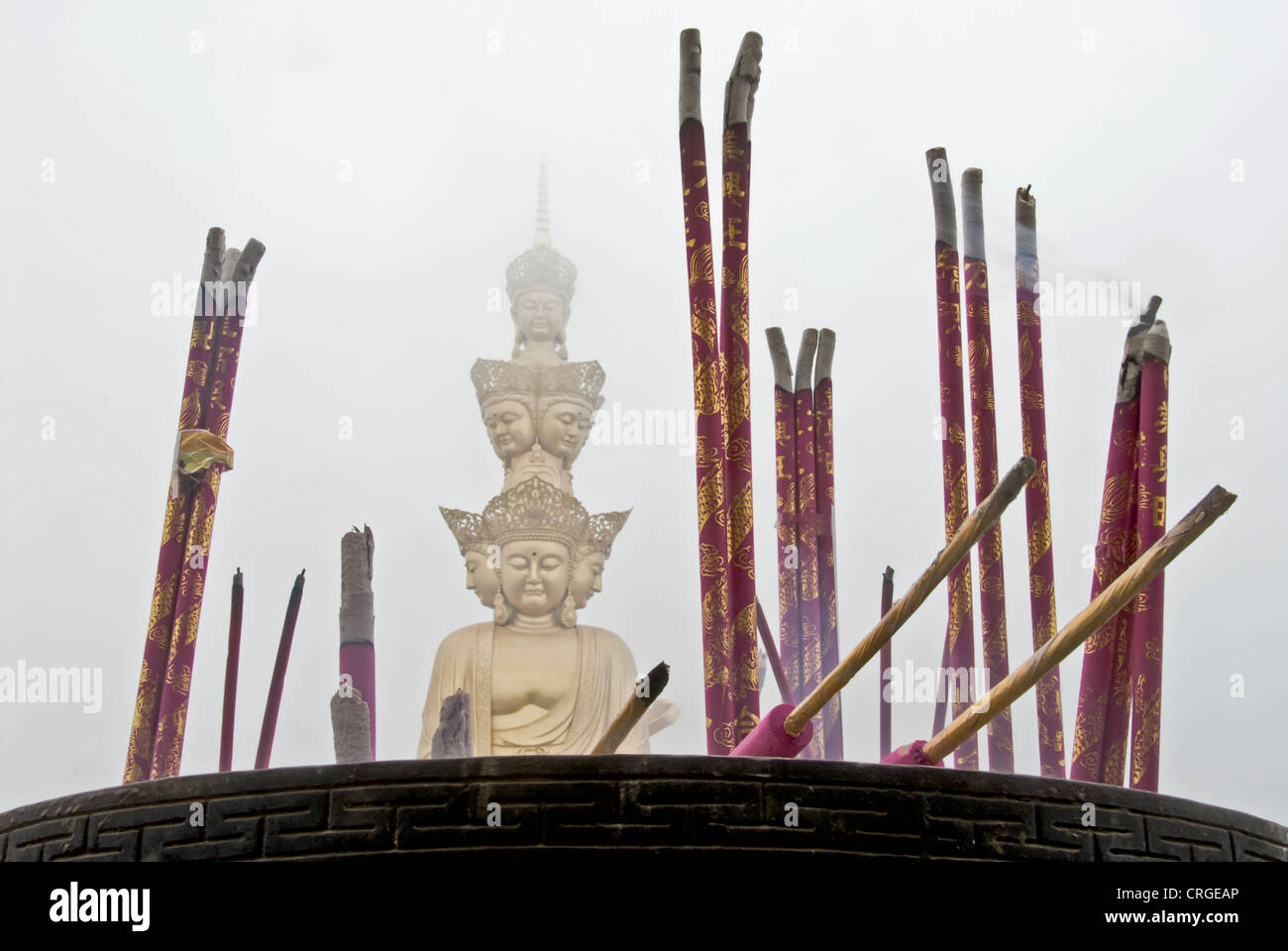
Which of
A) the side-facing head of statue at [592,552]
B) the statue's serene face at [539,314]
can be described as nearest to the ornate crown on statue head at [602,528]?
the side-facing head of statue at [592,552]

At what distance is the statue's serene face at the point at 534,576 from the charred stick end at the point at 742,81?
3.64 meters

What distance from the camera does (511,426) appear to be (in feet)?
26.9

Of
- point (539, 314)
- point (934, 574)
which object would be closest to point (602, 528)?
point (539, 314)

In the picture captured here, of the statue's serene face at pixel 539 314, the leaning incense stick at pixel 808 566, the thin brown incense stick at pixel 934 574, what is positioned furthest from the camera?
the statue's serene face at pixel 539 314

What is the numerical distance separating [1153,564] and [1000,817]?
0.51 metres

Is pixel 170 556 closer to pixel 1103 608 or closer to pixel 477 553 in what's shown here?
pixel 1103 608

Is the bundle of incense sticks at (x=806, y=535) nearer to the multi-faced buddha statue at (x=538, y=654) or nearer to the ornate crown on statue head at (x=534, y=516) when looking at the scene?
the multi-faced buddha statue at (x=538, y=654)

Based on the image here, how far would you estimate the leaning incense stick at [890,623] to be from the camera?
8.71ft

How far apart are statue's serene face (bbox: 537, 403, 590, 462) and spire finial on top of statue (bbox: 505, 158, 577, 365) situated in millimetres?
362
